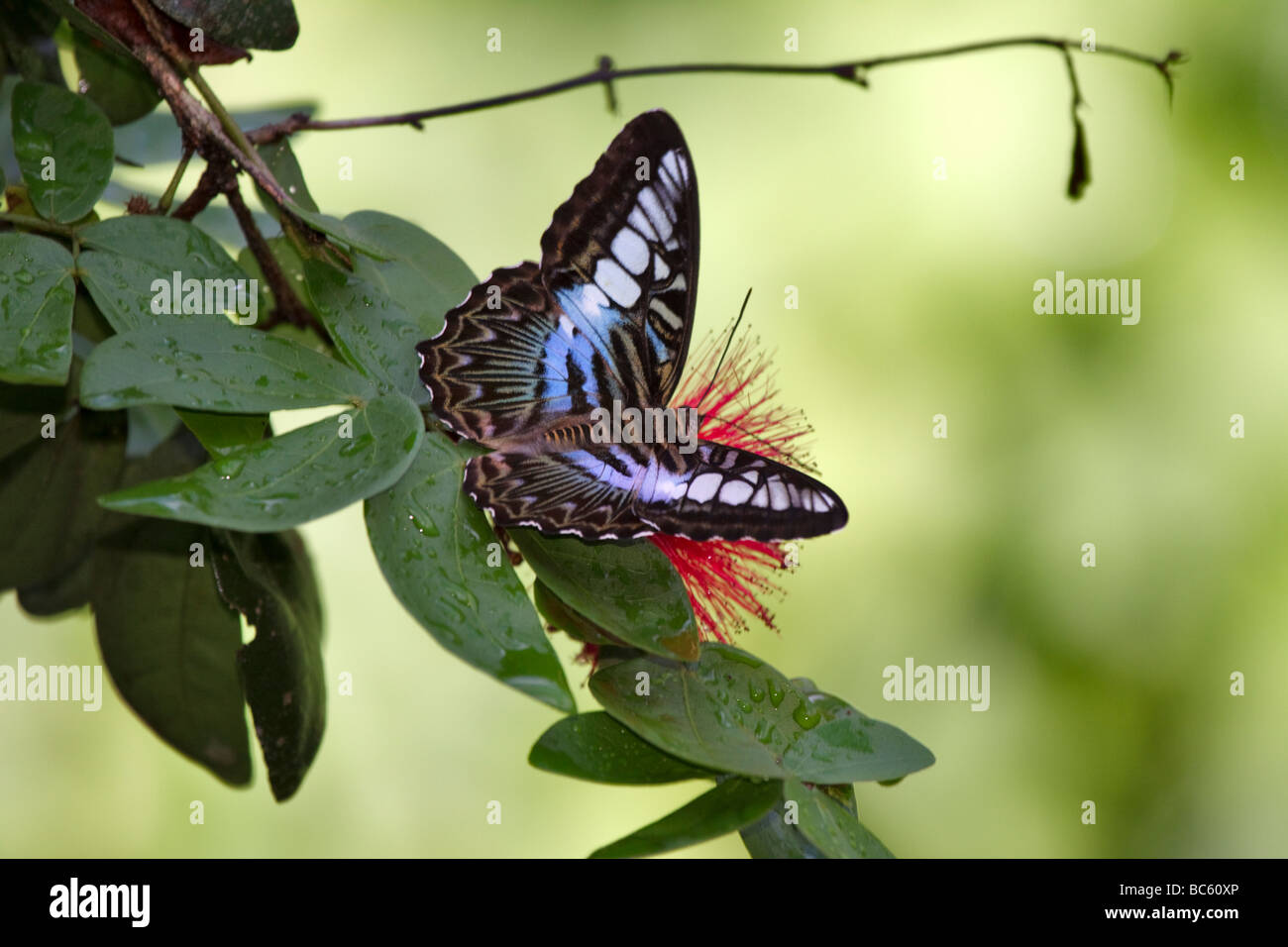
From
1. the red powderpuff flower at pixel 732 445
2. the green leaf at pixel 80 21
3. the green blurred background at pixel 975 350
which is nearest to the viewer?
the green leaf at pixel 80 21

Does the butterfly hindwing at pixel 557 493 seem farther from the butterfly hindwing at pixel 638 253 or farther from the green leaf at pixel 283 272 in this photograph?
the green leaf at pixel 283 272

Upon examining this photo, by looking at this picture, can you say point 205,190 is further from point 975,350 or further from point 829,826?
point 975,350

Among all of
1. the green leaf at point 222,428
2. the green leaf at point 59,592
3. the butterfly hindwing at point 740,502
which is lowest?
the green leaf at point 59,592

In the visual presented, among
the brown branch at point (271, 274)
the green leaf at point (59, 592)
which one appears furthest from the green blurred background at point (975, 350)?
the brown branch at point (271, 274)

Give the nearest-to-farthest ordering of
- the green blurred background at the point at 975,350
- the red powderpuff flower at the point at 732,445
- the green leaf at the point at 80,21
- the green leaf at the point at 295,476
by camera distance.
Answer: the green leaf at the point at 295,476
the green leaf at the point at 80,21
the red powderpuff flower at the point at 732,445
the green blurred background at the point at 975,350

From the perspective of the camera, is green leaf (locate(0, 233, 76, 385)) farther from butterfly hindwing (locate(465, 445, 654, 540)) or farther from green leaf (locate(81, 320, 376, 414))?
butterfly hindwing (locate(465, 445, 654, 540))

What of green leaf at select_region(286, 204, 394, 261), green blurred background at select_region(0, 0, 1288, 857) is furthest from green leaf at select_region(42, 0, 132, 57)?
green blurred background at select_region(0, 0, 1288, 857)

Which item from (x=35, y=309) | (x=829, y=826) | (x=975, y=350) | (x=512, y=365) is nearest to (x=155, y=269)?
(x=35, y=309)
